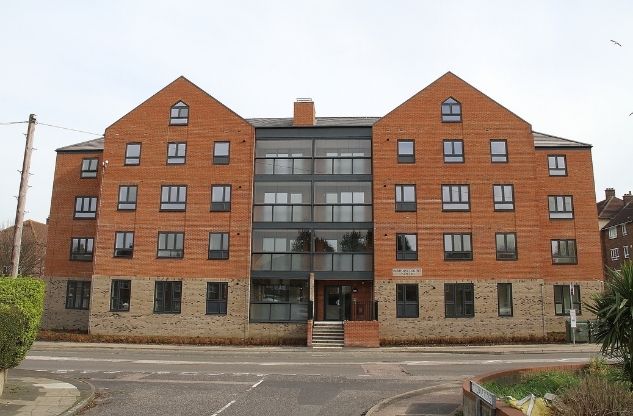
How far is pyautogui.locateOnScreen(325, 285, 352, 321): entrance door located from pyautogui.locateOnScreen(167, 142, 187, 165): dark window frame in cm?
1151

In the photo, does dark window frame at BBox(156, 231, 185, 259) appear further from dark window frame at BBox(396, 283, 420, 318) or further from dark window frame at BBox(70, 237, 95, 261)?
dark window frame at BBox(396, 283, 420, 318)

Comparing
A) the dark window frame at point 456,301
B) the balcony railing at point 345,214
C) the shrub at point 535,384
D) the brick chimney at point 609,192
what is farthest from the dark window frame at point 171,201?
the brick chimney at point 609,192

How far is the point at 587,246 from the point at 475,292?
318 inches

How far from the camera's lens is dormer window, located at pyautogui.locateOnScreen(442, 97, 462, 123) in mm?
31266

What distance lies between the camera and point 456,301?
95.9 feet

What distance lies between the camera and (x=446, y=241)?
2988cm

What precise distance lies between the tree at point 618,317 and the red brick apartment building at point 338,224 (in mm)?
18309

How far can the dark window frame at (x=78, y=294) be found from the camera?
32875 mm

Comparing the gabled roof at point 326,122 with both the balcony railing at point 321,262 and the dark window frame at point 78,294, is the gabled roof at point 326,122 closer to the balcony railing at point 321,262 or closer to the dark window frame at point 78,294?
the balcony railing at point 321,262

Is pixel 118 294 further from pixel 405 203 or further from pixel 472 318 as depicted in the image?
pixel 472 318

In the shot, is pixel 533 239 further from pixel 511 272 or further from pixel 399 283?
pixel 399 283

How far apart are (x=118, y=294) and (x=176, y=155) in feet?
28.9

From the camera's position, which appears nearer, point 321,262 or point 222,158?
point 321,262

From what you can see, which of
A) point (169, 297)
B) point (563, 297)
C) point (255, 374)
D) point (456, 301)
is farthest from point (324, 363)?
point (563, 297)
